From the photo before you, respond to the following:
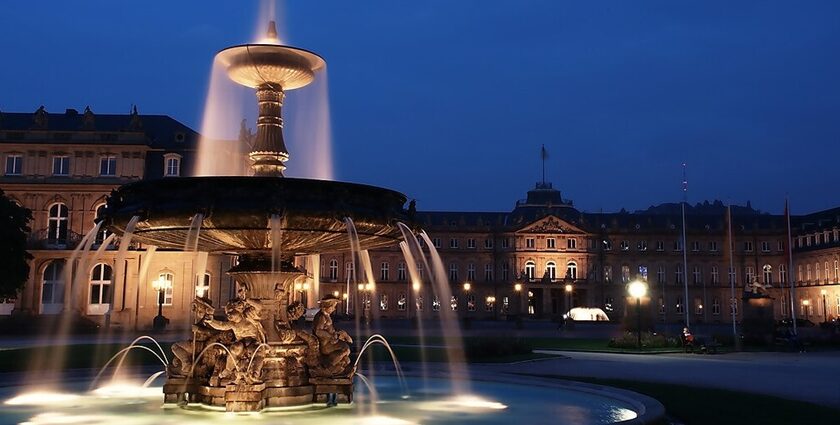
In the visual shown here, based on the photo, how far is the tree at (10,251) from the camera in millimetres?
37500

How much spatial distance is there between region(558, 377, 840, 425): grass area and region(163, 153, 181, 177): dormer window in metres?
45.2

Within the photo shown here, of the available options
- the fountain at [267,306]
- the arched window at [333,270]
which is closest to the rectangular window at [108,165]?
the fountain at [267,306]

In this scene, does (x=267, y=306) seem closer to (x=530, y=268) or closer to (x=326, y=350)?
(x=326, y=350)

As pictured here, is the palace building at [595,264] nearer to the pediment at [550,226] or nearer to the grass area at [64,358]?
the pediment at [550,226]

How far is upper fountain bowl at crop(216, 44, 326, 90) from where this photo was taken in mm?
11289

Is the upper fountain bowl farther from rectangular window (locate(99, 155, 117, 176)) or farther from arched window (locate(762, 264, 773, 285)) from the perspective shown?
arched window (locate(762, 264, 773, 285))

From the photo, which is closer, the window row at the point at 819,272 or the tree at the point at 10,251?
the tree at the point at 10,251

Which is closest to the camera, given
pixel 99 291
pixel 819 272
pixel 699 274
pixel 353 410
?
pixel 353 410

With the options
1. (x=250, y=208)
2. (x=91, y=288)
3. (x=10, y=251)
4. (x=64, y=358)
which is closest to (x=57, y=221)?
(x=91, y=288)

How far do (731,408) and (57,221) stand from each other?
52.0 m

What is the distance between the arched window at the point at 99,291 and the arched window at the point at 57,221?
4.11 m

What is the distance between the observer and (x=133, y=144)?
53156 millimetres

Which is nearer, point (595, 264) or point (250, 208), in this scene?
point (250, 208)

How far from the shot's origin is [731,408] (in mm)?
12984
